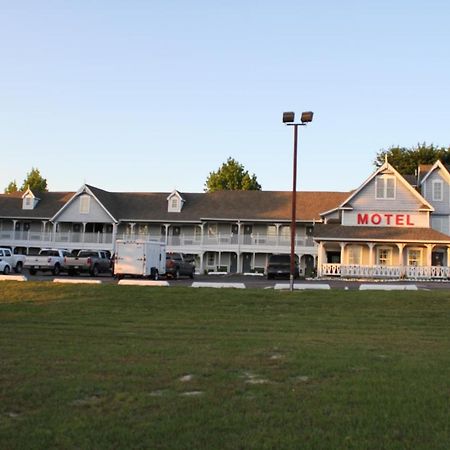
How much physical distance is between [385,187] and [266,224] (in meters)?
10.9

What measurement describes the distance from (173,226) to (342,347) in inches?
1691

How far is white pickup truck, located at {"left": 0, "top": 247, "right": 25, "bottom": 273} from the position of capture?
37.9m

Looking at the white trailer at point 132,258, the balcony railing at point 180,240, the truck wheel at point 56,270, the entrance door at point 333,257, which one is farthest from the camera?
the balcony railing at point 180,240

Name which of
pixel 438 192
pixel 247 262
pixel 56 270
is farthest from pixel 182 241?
pixel 438 192

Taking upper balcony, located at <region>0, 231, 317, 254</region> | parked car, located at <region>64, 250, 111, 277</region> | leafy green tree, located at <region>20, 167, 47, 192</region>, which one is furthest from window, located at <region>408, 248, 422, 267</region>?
leafy green tree, located at <region>20, 167, 47, 192</region>

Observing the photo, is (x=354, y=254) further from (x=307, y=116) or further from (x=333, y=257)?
(x=307, y=116)

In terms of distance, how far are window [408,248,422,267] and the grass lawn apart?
27.6 meters

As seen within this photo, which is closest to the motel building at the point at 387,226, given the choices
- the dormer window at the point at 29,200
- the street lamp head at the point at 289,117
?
the street lamp head at the point at 289,117

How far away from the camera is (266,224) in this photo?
50.3m

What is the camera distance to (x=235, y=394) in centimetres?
735

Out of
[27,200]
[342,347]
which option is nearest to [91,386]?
[342,347]

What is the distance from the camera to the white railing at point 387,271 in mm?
39688

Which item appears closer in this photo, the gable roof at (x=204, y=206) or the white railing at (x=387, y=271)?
the white railing at (x=387, y=271)

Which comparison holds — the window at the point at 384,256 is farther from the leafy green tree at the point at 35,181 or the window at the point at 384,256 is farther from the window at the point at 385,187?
the leafy green tree at the point at 35,181
